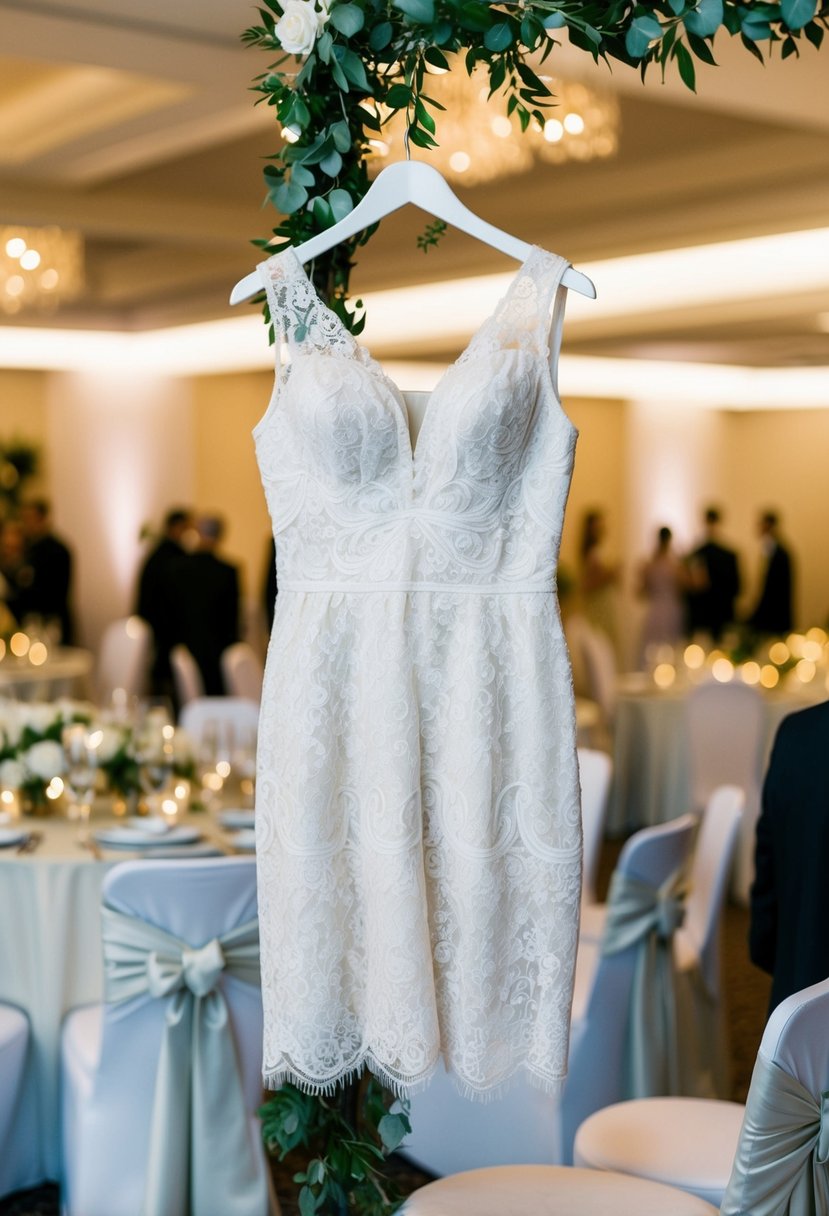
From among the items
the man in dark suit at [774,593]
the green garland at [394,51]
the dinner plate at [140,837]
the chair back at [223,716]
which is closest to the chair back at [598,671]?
the chair back at [223,716]

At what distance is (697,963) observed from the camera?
4.00 m

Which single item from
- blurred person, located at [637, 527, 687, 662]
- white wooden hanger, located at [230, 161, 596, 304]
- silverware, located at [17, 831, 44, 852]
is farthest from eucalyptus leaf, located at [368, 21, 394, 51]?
blurred person, located at [637, 527, 687, 662]

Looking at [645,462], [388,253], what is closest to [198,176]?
[388,253]

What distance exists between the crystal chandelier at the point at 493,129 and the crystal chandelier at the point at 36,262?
2.94 metres

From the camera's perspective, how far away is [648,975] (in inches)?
145

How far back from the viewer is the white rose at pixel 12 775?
4184 mm

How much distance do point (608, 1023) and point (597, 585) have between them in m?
8.98

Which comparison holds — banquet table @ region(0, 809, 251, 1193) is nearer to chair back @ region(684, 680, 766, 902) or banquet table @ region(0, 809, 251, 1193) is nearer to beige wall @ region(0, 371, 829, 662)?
chair back @ region(684, 680, 766, 902)

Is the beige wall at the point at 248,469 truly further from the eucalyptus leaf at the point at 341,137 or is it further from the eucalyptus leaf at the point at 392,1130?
the eucalyptus leaf at the point at 392,1130

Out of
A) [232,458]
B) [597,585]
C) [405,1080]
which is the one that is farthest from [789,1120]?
[232,458]

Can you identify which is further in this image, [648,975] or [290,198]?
[648,975]

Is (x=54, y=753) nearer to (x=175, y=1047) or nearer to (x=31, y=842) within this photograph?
(x=31, y=842)

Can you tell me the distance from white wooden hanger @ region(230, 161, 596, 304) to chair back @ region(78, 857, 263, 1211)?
5.02 ft

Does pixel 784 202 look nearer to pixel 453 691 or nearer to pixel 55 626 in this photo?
pixel 55 626
